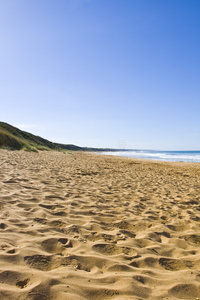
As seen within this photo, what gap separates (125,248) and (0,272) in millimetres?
1674

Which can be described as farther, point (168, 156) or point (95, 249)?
point (168, 156)

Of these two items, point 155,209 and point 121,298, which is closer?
point 121,298

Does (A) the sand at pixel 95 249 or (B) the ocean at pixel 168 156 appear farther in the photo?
(B) the ocean at pixel 168 156

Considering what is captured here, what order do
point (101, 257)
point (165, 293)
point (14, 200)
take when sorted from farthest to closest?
point (14, 200)
point (101, 257)
point (165, 293)

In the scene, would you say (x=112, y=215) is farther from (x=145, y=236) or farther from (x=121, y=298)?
(x=121, y=298)

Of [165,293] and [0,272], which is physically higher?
[0,272]

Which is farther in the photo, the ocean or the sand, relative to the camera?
the ocean

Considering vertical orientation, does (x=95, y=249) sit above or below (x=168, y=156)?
below

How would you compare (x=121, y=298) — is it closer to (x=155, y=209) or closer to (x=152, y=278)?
(x=152, y=278)

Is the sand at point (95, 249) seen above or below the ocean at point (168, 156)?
below

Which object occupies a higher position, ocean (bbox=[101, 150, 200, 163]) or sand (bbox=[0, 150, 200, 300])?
ocean (bbox=[101, 150, 200, 163])

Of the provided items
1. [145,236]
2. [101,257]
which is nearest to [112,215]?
[145,236]

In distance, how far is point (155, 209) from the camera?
4980mm

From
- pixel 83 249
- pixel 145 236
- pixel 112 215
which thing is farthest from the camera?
pixel 112 215
